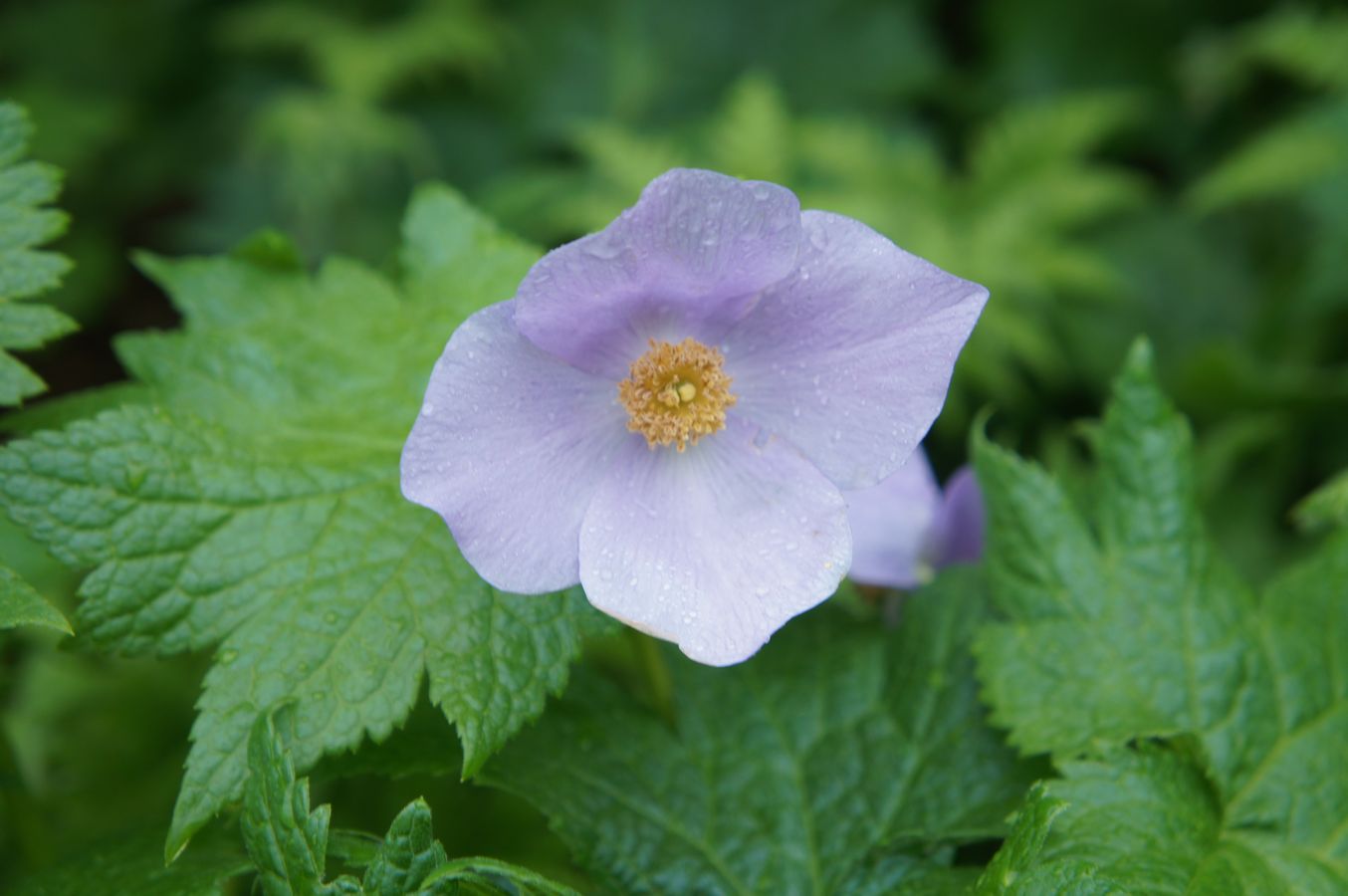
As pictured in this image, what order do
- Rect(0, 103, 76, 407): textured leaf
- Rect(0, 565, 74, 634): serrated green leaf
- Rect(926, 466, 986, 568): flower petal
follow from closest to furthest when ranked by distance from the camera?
Rect(0, 565, 74, 634): serrated green leaf < Rect(0, 103, 76, 407): textured leaf < Rect(926, 466, 986, 568): flower petal

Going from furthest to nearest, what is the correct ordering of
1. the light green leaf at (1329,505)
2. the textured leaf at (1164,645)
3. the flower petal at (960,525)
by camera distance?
the flower petal at (960,525), the light green leaf at (1329,505), the textured leaf at (1164,645)

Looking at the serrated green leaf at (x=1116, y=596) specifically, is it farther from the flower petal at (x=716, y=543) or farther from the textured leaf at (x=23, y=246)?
Answer: the textured leaf at (x=23, y=246)

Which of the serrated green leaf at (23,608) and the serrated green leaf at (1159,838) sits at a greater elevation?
the serrated green leaf at (23,608)

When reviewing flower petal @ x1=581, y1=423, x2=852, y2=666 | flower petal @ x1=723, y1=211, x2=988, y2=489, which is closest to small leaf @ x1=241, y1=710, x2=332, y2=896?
flower petal @ x1=581, y1=423, x2=852, y2=666

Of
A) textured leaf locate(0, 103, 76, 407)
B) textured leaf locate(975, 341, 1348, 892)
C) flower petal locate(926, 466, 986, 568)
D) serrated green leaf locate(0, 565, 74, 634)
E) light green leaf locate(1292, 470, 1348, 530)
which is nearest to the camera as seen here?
serrated green leaf locate(0, 565, 74, 634)

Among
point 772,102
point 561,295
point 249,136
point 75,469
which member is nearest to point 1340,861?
point 561,295

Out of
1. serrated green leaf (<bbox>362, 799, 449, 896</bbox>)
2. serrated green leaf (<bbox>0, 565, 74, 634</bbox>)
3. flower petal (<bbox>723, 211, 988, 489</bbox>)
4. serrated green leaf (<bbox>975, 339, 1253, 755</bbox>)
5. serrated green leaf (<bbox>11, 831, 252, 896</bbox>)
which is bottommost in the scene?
serrated green leaf (<bbox>11, 831, 252, 896</bbox>)

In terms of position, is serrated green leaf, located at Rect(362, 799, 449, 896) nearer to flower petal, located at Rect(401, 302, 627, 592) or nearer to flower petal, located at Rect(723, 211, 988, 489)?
flower petal, located at Rect(401, 302, 627, 592)

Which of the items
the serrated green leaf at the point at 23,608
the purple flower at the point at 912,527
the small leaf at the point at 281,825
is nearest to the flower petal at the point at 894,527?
the purple flower at the point at 912,527
